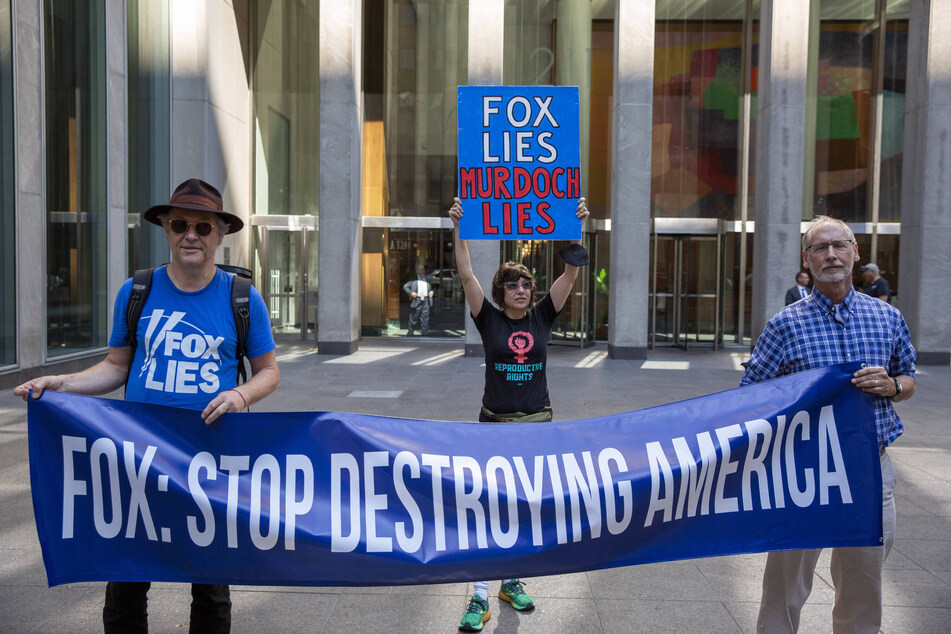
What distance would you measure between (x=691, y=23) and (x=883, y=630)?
18857mm

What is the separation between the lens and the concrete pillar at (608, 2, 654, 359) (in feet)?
54.6

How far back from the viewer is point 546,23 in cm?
1973

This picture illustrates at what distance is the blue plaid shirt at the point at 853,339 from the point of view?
3.57 metres

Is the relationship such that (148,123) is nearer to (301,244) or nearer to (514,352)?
(301,244)

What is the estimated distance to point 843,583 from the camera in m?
3.64

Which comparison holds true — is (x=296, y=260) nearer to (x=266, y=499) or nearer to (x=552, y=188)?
(x=552, y=188)

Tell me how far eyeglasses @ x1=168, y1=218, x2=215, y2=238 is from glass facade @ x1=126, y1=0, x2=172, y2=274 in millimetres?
13098

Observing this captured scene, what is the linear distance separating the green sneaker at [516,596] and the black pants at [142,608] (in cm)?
168

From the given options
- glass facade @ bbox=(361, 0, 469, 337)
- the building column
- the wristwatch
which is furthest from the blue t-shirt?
→ the building column

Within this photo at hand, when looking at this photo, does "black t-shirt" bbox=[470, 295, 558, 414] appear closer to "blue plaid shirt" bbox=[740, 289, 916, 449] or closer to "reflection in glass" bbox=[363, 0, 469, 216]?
"blue plaid shirt" bbox=[740, 289, 916, 449]

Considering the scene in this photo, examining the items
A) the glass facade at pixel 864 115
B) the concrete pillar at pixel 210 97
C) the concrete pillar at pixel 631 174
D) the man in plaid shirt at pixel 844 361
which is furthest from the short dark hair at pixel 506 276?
the glass facade at pixel 864 115

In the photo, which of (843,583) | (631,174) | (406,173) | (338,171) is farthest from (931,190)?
(843,583)

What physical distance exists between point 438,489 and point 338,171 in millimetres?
Result: 14449

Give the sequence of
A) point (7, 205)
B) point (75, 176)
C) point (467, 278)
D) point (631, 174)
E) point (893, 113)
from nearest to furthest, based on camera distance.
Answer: point (467, 278) → point (7, 205) → point (75, 176) → point (631, 174) → point (893, 113)
